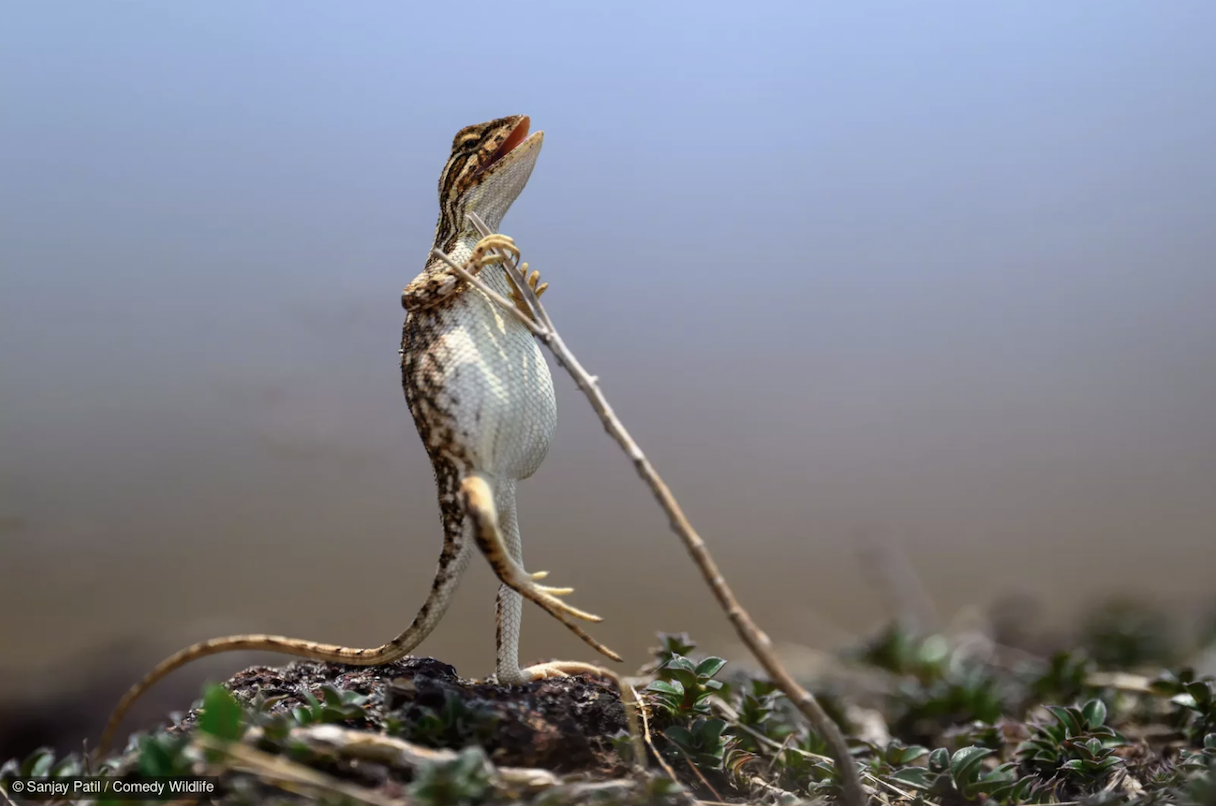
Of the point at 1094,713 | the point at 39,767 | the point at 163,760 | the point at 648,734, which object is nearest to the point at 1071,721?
the point at 1094,713

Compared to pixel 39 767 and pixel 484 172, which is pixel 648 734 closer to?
pixel 39 767

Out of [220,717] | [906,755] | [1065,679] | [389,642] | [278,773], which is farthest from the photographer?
[1065,679]

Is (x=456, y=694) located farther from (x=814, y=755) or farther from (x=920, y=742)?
(x=920, y=742)

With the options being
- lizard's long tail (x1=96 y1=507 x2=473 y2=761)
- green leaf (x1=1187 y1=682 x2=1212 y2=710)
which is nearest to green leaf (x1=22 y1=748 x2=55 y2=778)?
lizard's long tail (x1=96 y1=507 x2=473 y2=761)

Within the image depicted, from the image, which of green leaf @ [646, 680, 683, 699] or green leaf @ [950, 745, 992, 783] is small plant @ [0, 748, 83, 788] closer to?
green leaf @ [646, 680, 683, 699]

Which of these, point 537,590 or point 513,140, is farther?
point 513,140

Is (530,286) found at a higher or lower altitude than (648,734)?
higher

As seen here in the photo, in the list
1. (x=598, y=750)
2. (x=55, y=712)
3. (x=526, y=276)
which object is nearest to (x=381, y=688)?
(x=598, y=750)

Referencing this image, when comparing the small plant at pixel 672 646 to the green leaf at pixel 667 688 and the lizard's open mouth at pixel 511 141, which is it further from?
the lizard's open mouth at pixel 511 141
